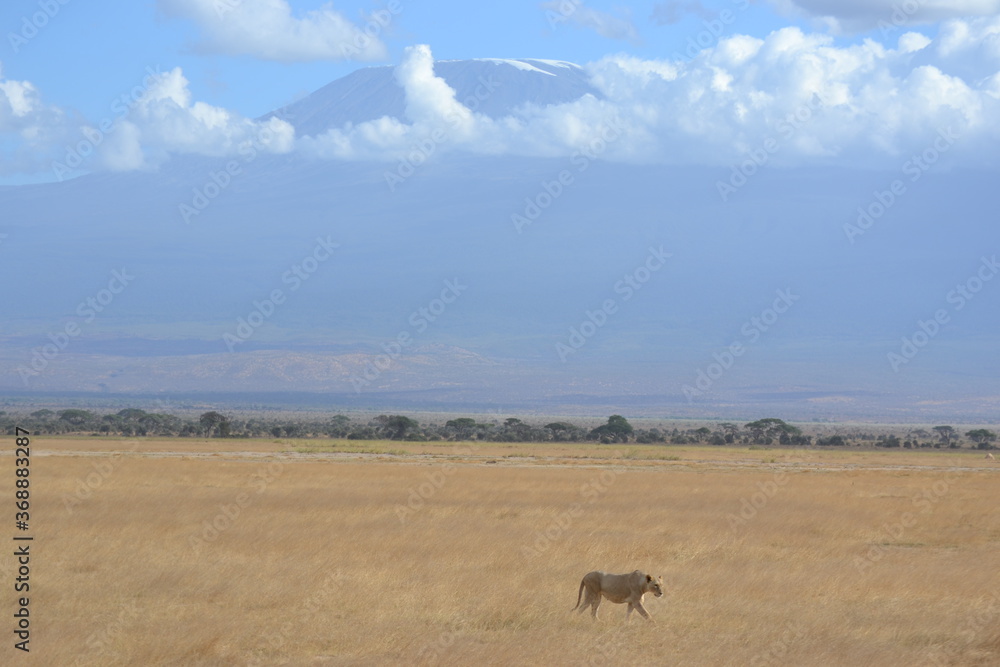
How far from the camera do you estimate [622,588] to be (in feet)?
42.1

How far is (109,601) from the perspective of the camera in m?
13.5

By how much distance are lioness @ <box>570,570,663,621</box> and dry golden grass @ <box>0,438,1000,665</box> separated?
26cm

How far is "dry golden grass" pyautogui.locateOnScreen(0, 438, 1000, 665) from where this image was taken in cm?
1170

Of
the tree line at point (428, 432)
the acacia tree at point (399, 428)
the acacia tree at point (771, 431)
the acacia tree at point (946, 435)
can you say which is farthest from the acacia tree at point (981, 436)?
the acacia tree at point (399, 428)

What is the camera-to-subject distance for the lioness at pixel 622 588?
12609 millimetres

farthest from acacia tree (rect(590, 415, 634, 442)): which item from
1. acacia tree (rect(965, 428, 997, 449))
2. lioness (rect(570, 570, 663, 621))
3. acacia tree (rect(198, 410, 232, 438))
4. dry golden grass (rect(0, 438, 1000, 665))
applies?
lioness (rect(570, 570, 663, 621))

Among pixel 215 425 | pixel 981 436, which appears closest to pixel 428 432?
pixel 215 425

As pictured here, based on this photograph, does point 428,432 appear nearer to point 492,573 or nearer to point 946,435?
point 946,435

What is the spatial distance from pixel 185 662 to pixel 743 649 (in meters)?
5.82

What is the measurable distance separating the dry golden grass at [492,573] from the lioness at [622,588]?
258 mm

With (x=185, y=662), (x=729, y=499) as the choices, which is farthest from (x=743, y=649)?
(x=729, y=499)

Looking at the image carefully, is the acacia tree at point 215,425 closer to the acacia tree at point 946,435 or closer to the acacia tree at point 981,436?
the acacia tree at point 946,435

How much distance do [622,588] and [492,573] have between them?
341 cm

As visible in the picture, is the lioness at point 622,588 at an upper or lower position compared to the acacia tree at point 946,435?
lower
